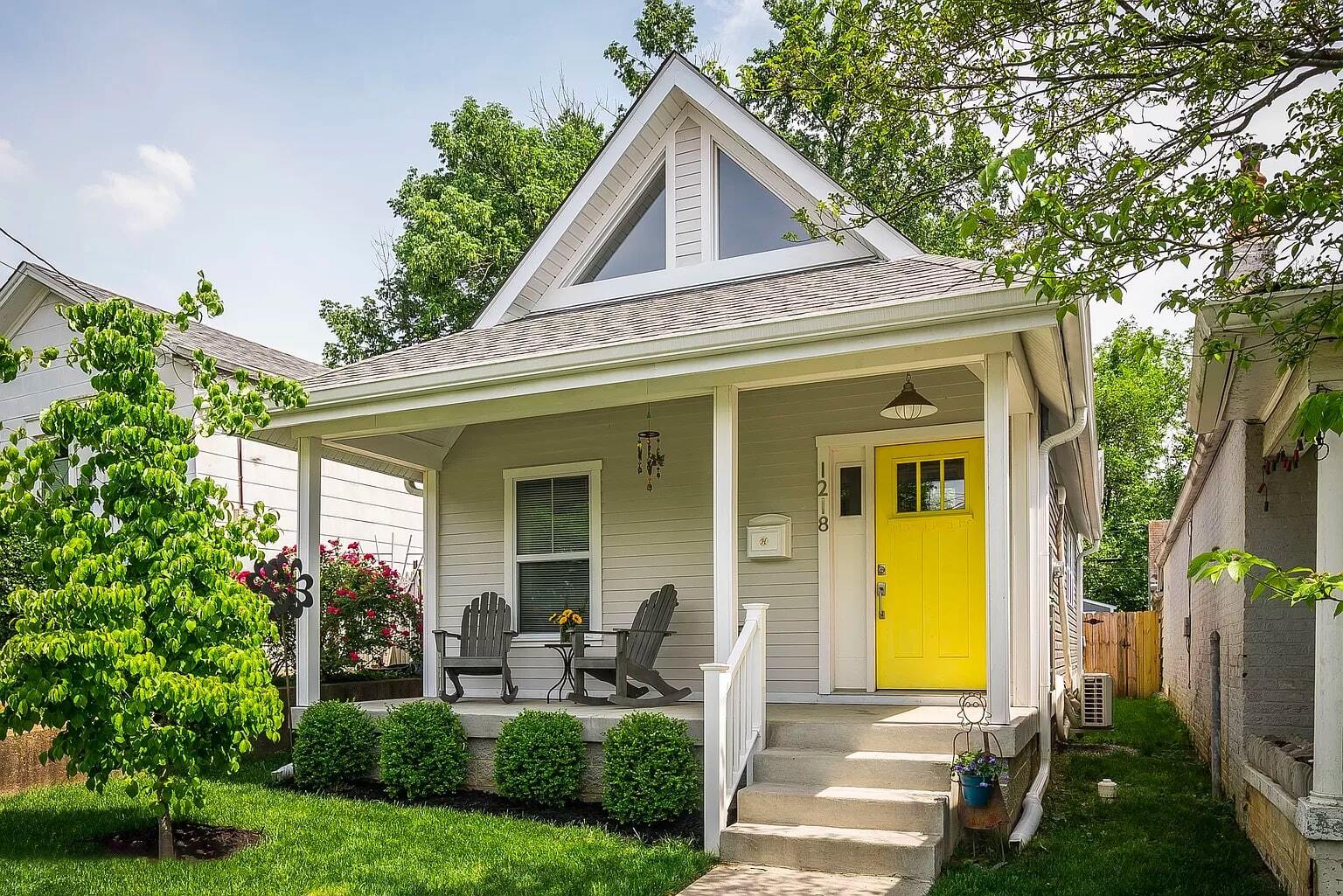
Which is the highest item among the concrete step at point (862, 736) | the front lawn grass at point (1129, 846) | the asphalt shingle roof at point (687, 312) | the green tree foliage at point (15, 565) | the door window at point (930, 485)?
the asphalt shingle roof at point (687, 312)

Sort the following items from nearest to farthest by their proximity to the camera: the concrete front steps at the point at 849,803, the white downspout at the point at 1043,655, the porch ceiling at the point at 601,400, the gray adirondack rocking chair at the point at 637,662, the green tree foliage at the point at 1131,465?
the concrete front steps at the point at 849,803 < the porch ceiling at the point at 601,400 < the white downspout at the point at 1043,655 < the gray adirondack rocking chair at the point at 637,662 < the green tree foliage at the point at 1131,465

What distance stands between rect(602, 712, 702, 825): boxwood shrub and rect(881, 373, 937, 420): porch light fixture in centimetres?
270

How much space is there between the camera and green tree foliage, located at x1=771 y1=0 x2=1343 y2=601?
426cm

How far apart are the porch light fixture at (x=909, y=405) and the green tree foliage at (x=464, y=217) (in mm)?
9927

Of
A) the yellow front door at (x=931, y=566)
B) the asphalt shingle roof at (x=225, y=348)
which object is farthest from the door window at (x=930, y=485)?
the asphalt shingle roof at (x=225, y=348)

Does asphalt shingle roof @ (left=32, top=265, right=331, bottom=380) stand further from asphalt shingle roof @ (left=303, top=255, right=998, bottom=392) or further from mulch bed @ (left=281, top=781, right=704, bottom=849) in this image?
mulch bed @ (left=281, top=781, right=704, bottom=849)

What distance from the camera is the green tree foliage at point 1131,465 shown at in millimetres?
27656

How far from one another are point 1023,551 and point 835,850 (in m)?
2.80

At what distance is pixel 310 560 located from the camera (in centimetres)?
793

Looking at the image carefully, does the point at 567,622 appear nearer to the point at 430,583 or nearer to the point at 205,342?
the point at 430,583

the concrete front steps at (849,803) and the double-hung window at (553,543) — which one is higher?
the double-hung window at (553,543)

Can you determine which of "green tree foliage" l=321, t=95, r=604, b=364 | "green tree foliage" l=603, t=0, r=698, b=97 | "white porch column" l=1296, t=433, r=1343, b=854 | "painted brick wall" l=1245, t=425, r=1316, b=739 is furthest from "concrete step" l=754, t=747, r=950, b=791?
"green tree foliage" l=603, t=0, r=698, b=97

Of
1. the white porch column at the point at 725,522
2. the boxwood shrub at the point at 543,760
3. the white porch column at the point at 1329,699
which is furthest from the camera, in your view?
the boxwood shrub at the point at 543,760

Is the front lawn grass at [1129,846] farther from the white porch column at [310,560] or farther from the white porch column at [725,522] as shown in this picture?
the white porch column at [310,560]
